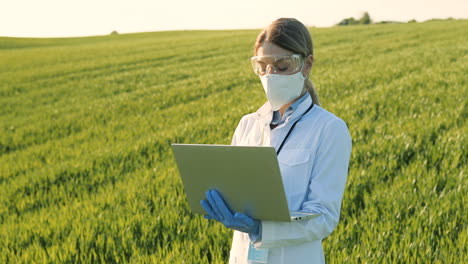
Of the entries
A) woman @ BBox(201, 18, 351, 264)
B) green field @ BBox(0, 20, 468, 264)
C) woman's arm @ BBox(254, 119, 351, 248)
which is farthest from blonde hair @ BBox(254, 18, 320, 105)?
green field @ BBox(0, 20, 468, 264)

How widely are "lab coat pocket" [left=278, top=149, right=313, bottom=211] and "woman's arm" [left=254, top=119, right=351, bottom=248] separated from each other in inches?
1.7

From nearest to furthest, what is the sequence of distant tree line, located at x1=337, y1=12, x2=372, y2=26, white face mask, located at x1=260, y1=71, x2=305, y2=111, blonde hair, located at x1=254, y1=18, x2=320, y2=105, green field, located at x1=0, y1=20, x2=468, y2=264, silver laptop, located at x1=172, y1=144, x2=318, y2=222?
silver laptop, located at x1=172, y1=144, x2=318, y2=222, blonde hair, located at x1=254, y1=18, x2=320, y2=105, white face mask, located at x1=260, y1=71, x2=305, y2=111, green field, located at x1=0, y1=20, x2=468, y2=264, distant tree line, located at x1=337, y1=12, x2=372, y2=26

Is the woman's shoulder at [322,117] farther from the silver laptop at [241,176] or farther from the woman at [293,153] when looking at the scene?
the silver laptop at [241,176]

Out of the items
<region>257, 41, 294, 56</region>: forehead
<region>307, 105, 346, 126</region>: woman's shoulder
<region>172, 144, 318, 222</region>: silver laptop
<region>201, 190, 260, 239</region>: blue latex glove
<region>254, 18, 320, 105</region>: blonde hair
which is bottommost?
<region>201, 190, 260, 239</region>: blue latex glove

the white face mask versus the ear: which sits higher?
the ear

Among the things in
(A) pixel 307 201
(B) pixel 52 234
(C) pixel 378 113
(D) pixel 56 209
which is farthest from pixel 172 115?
(A) pixel 307 201

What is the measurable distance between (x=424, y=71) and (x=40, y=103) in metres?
14.4

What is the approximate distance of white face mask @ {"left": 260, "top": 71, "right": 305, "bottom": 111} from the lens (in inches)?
98.1

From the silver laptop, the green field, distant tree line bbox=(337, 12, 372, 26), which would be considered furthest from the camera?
distant tree line bbox=(337, 12, 372, 26)

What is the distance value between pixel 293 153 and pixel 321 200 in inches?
10.2

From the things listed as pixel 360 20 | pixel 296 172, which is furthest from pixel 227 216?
pixel 360 20

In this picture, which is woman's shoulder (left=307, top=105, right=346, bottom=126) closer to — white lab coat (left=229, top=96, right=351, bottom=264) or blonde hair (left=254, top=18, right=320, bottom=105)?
white lab coat (left=229, top=96, right=351, bottom=264)

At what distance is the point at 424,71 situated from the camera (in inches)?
664

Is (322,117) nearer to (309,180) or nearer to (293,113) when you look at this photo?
(293,113)
